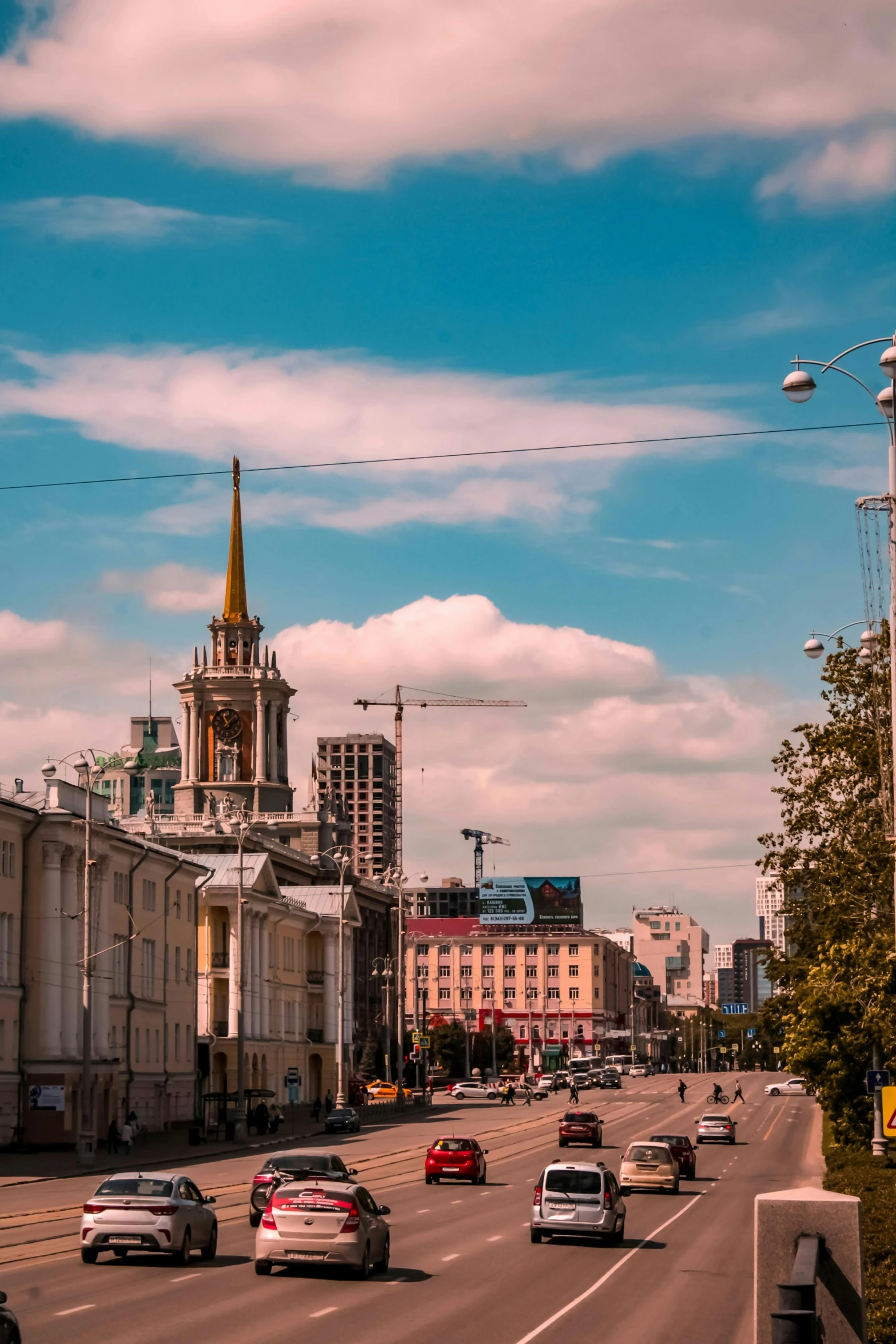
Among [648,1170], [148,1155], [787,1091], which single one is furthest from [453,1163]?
[787,1091]

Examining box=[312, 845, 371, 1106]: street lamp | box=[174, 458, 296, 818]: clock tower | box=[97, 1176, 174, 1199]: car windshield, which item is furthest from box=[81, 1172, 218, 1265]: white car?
box=[174, 458, 296, 818]: clock tower

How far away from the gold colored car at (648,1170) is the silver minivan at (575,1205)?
14.8 meters

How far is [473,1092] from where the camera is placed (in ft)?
421

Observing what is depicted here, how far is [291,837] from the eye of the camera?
156875mm

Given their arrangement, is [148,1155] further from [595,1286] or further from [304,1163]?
[595,1286]

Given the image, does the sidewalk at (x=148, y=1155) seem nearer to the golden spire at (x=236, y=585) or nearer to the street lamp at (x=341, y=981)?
the street lamp at (x=341, y=981)

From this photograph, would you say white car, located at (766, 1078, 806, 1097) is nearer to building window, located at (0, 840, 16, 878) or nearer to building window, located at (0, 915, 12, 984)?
building window, located at (0, 915, 12, 984)

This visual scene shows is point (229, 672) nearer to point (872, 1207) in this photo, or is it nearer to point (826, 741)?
point (826, 741)

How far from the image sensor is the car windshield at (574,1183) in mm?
32344

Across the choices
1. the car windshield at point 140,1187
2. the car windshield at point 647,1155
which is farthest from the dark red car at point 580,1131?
the car windshield at point 140,1187

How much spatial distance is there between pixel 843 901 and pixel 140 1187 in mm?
20470

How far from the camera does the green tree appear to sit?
38938mm

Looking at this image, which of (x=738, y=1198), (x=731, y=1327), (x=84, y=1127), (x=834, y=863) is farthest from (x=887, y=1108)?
(x=84, y=1127)

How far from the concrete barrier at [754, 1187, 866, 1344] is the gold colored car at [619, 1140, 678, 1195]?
39.0 m
